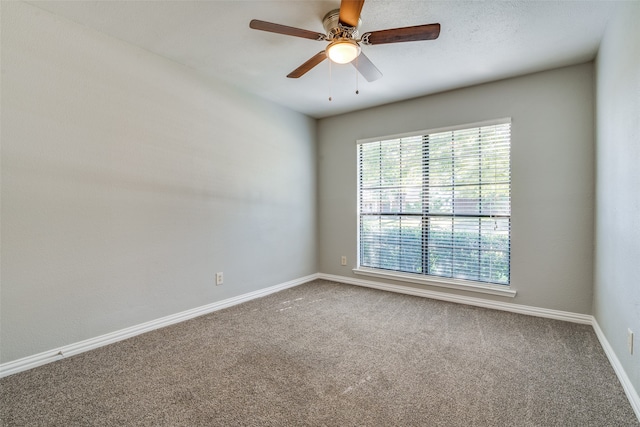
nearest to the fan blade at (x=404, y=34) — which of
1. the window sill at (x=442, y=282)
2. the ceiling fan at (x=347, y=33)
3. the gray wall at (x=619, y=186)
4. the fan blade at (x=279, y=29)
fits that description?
the ceiling fan at (x=347, y=33)

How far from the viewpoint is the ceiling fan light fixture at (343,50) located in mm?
1997

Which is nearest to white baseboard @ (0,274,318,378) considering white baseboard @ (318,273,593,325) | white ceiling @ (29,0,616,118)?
white baseboard @ (318,273,593,325)

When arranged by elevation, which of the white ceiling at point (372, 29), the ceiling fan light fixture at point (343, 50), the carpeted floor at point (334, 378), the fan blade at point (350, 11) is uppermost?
the white ceiling at point (372, 29)

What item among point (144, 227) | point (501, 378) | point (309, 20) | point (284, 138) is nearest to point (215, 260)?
point (144, 227)

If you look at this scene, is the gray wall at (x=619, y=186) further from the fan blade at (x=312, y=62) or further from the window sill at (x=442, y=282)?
the fan blade at (x=312, y=62)

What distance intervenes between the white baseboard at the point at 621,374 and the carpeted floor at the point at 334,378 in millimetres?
44

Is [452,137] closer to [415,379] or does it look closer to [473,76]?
[473,76]

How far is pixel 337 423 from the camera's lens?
4.94 feet

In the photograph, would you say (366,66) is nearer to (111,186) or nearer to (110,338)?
(111,186)

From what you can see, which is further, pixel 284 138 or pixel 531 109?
pixel 284 138

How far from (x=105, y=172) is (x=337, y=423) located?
244cm

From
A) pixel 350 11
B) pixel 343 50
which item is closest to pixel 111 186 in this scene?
pixel 343 50

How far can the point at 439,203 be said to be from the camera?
3594mm

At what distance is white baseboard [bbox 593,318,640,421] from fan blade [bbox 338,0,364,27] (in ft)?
8.44
